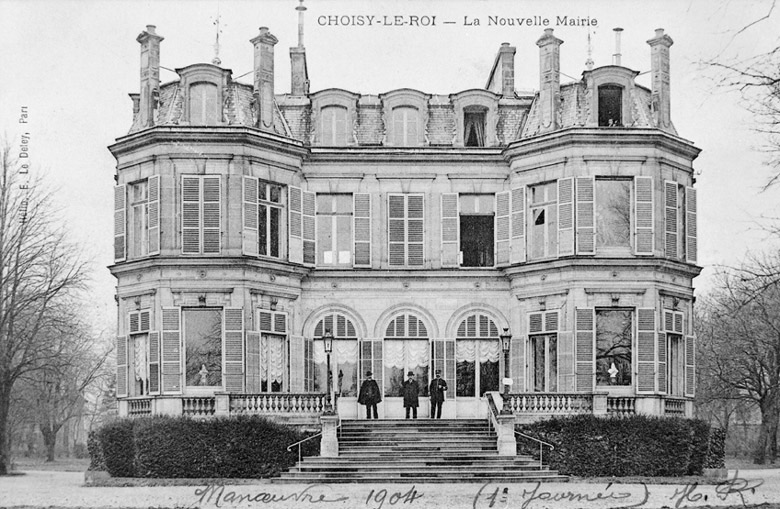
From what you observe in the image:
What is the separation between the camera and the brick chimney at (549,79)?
102 feet

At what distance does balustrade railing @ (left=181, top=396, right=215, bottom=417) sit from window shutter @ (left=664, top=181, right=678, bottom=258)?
1269 centimetres

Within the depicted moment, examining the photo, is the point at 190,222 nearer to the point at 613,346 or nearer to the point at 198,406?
the point at 198,406

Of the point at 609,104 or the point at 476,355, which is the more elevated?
the point at 609,104

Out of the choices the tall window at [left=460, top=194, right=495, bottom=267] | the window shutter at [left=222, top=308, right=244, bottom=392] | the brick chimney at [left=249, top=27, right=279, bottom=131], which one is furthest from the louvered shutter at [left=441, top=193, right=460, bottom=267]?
the window shutter at [left=222, top=308, right=244, bottom=392]

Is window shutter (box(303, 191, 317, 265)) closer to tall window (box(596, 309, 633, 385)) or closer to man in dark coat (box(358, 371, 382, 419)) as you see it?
man in dark coat (box(358, 371, 382, 419))

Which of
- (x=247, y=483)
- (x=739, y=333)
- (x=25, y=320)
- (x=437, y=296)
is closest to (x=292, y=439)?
(x=247, y=483)

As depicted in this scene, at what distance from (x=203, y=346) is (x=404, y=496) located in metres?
9.53

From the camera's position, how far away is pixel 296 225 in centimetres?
3142

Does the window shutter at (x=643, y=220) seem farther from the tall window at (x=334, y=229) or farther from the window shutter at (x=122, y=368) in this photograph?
the window shutter at (x=122, y=368)

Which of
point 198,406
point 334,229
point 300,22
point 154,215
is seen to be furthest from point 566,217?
point 300,22

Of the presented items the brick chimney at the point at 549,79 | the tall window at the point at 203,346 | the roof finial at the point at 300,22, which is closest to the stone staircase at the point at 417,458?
the tall window at the point at 203,346

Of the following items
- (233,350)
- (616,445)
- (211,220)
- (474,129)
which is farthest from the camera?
(474,129)

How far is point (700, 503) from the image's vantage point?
21.2 m

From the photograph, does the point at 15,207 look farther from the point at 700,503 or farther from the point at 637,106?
the point at 700,503
